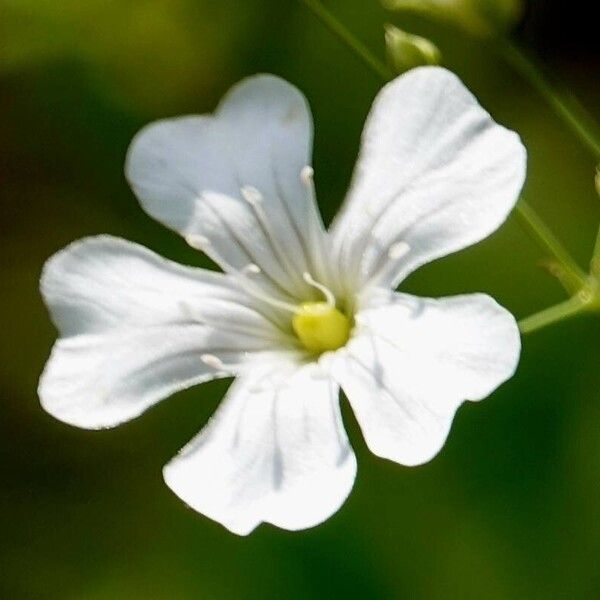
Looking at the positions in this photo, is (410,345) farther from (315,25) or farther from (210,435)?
(315,25)

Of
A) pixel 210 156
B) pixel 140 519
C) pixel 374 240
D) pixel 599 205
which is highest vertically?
pixel 210 156

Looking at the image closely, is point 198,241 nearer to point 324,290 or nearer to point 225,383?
point 324,290

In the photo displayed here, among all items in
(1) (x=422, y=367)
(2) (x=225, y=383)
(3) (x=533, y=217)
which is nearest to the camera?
(1) (x=422, y=367)

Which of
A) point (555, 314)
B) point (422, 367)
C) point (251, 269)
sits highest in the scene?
point (251, 269)

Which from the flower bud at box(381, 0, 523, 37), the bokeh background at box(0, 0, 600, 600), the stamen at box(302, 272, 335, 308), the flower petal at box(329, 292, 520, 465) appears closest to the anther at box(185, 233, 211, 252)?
the stamen at box(302, 272, 335, 308)

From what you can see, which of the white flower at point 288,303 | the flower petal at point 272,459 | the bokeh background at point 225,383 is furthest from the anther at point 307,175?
the bokeh background at point 225,383


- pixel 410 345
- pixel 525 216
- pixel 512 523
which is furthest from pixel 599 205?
pixel 410 345

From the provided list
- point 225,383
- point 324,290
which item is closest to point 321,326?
point 324,290
